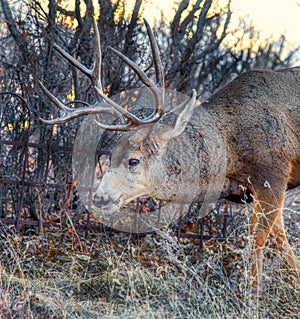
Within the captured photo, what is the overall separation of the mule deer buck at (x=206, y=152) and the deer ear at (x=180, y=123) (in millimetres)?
10

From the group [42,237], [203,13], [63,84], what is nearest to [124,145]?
[42,237]

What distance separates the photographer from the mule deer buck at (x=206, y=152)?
19.8 feet

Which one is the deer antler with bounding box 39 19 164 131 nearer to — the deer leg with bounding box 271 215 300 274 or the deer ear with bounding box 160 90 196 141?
the deer ear with bounding box 160 90 196 141

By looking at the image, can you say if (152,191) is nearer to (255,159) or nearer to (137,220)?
(255,159)

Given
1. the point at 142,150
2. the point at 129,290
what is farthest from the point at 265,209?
the point at 129,290

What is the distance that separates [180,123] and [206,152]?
0.44m

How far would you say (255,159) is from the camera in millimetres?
6145

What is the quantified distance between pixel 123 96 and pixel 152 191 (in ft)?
9.03

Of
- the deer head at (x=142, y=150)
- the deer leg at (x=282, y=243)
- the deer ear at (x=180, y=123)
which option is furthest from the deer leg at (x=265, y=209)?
the deer ear at (x=180, y=123)

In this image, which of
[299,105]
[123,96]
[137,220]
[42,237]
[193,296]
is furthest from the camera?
[123,96]

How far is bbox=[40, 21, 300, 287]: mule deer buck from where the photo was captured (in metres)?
6.05

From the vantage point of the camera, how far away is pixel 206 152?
20.7ft

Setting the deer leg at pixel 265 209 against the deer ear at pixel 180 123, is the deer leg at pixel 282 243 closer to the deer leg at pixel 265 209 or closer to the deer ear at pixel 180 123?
A: the deer leg at pixel 265 209

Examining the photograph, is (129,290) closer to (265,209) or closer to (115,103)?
(265,209)
